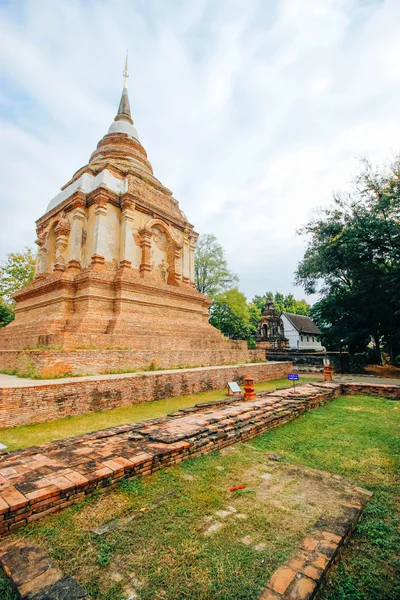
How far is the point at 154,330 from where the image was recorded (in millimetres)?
10453

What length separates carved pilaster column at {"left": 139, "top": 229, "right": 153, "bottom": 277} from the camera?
39.4ft

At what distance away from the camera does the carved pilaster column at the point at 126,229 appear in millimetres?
11695

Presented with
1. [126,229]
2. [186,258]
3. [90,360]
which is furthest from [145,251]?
[90,360]

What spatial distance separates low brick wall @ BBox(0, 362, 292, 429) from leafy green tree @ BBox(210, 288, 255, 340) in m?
14.9

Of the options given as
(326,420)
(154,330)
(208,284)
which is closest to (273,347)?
(208,284)

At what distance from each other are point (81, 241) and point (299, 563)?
1220 centimetres

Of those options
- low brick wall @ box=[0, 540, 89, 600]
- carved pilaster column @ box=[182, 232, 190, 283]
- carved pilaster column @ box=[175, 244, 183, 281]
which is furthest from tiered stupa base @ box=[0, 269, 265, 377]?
low brick wall @ box=[0, 540, 89, 600]

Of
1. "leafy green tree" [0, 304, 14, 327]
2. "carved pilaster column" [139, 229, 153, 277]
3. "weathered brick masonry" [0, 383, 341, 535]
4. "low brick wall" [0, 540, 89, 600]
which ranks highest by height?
"carved pilaster column" [139, 229, 153, 277]

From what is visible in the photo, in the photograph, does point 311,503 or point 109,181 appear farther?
point 109,181

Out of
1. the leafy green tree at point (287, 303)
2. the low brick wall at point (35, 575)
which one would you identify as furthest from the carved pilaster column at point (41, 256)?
the leafy green tree at point (287, 303)

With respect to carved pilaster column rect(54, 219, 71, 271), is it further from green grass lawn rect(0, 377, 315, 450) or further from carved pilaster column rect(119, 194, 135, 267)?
green grass lawn rect(0, 377, 315, 450)

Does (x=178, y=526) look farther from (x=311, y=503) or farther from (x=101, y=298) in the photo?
(x=101, y=298)

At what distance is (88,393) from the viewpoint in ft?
19.5

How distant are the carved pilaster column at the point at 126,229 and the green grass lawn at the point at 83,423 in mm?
6490
